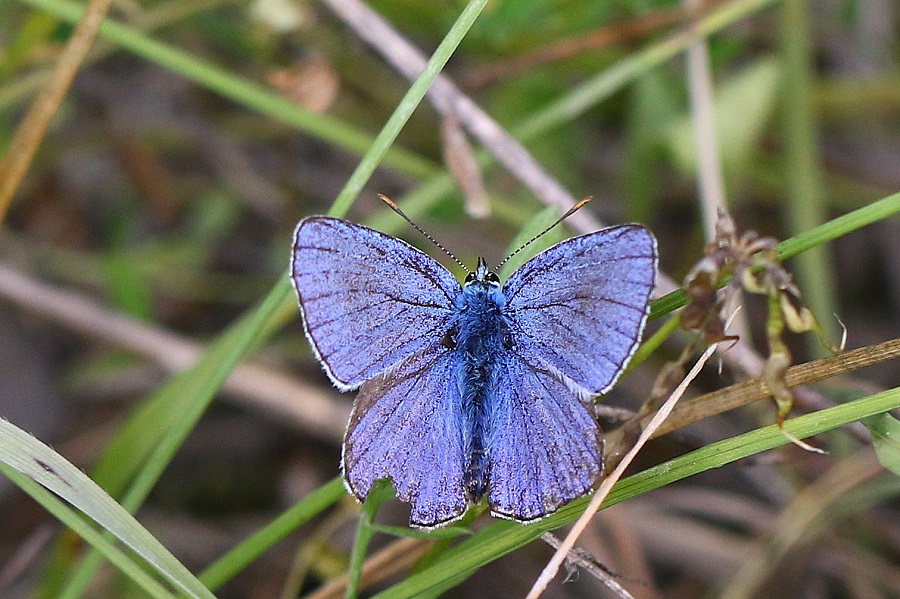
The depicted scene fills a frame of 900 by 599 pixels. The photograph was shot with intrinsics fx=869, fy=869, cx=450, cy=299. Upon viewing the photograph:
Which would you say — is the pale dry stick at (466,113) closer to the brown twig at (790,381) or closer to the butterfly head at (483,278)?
the butterfly head at (483,278)

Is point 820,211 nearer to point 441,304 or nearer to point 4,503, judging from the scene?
point 441,304

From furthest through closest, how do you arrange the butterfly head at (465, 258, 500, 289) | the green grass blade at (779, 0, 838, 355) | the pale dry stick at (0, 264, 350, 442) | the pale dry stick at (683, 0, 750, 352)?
the green grass blade at (779, 0, 838, 355), the pale dry stick at (0, 264, 350, 442), the pale dry stick at (683, 0, 750, 352), the butterfly head at (465, 258, 500, 289)

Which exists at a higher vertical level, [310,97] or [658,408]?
[310,97]

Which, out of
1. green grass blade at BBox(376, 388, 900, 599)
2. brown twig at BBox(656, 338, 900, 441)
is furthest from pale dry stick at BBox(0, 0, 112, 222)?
brown twig at BBox(656, 338, 900, 441)

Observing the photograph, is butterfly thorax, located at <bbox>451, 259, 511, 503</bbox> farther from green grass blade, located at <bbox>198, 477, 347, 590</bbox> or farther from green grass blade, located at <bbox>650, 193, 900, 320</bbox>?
green grass blade, located at <bbox>650, 193, 900, 320</bbox>

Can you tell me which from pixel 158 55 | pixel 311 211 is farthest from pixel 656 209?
pixel 158 55
